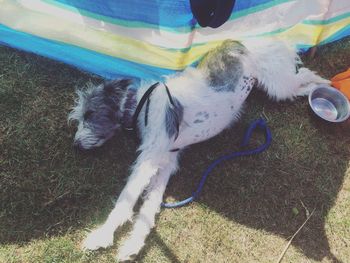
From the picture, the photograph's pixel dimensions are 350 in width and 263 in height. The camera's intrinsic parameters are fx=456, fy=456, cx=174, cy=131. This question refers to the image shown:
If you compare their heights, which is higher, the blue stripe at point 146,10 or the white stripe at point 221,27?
the blue stripe at point 146,10

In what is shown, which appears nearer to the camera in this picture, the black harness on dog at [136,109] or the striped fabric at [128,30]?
the black harness on dog at [136,109]

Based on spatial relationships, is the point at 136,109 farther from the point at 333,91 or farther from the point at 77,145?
the point at 333,91

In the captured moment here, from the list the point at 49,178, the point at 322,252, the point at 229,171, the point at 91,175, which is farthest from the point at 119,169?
the point at 322,252

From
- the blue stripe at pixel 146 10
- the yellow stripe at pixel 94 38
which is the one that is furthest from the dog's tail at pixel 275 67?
the blue stripe at pixel 146 10

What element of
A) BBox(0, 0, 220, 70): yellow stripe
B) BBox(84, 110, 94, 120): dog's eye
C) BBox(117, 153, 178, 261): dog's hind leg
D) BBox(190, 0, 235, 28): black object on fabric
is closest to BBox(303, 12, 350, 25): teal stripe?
BBox(0, 0, 220, 70): yellow stripe

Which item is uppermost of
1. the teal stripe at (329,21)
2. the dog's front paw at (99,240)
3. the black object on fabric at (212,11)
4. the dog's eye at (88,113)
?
the black object on fabric at (212,11)

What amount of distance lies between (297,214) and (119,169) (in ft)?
5.21

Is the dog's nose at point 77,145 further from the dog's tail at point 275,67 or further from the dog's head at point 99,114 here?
the dog's tail at point 275,67

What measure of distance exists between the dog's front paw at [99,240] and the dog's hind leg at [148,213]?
14 centimetres

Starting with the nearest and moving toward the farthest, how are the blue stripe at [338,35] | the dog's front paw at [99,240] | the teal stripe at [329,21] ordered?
the dog's front paw at [99,240], the teal stripe at [329,21], the blue stripe at [338,35]

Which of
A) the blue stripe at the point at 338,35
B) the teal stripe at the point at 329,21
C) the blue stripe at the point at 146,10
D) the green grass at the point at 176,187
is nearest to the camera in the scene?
the green grass at the point at 176,187

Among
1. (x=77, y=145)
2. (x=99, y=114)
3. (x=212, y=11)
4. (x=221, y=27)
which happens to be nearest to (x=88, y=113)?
(x=99, y=114)

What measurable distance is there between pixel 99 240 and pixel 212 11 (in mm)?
1893

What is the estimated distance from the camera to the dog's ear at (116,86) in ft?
12.5
